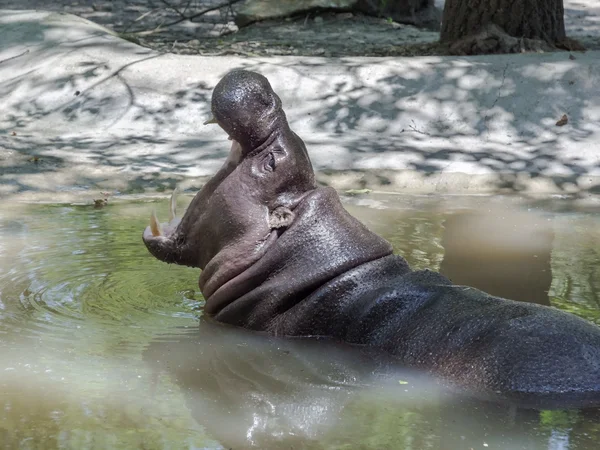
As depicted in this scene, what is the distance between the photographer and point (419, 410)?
322cm

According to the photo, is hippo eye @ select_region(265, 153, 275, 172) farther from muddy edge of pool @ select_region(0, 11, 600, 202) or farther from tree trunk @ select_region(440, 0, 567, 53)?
tree trunk @ select_region(440, 0, 567, 53)

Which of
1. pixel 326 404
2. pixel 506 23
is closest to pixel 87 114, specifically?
pixel 506 23

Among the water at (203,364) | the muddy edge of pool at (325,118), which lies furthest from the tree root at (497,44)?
the water at (203,364)

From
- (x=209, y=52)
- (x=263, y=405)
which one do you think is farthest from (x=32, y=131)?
(x=263, y=405)

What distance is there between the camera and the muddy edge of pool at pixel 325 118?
23.4 feet

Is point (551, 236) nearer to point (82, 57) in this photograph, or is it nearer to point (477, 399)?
point (477, 399)

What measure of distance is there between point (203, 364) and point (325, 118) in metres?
5.23

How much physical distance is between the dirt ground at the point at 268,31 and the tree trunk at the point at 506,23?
1.50 ft

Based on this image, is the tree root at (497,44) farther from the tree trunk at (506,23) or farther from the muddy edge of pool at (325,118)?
the muddy edge of pool at (325,118)

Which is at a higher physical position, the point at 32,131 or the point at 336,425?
the point at 336,425

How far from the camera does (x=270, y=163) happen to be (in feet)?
13.0

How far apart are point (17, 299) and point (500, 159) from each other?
425cm

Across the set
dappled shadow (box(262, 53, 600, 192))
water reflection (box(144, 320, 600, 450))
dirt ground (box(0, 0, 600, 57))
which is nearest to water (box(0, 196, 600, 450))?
water reflection (box(144, 320, 600, 450))

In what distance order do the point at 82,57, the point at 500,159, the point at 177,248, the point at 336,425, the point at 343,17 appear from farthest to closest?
the point at 343,17
the point at 82,57
the point at 500,159
the point at 177,248
the point at 336,425
